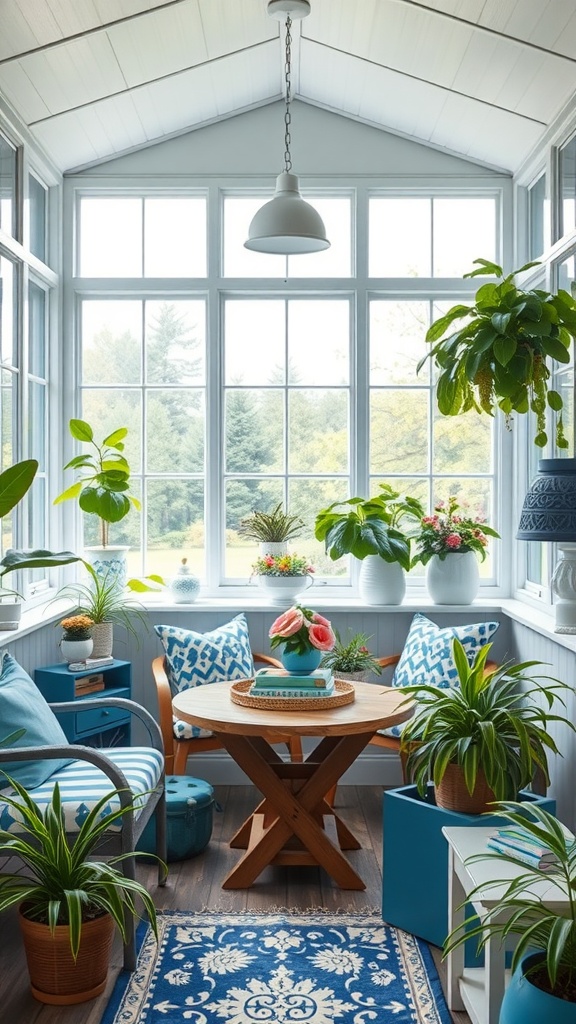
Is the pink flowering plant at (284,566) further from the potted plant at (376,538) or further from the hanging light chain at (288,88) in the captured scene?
the hanging light chain at (288,88)

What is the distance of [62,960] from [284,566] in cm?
257

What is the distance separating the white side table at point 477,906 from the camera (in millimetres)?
2514

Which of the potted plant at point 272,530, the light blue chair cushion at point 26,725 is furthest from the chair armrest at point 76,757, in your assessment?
the potted plant at point 272,530

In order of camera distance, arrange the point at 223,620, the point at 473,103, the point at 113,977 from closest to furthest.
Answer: the point at 113,977 → the point at 473,103 → the point at 223,620

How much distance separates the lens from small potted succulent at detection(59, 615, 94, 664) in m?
4.55

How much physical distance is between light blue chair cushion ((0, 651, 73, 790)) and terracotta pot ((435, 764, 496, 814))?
1245 millimetres

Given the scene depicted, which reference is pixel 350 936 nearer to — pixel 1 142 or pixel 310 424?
pixel 310 424

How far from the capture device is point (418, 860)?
10.8 ft

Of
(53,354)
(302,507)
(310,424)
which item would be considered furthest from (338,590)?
(53,354)

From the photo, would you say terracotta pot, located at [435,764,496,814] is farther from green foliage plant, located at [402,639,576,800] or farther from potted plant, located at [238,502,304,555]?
potted plant, located at [238,502,304,555]

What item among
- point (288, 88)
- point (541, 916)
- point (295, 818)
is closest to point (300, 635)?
point (295, 818)

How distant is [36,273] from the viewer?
16.5 ft

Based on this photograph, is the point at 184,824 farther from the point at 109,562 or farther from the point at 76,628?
the point at 109,562

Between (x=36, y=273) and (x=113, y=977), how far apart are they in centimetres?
339
